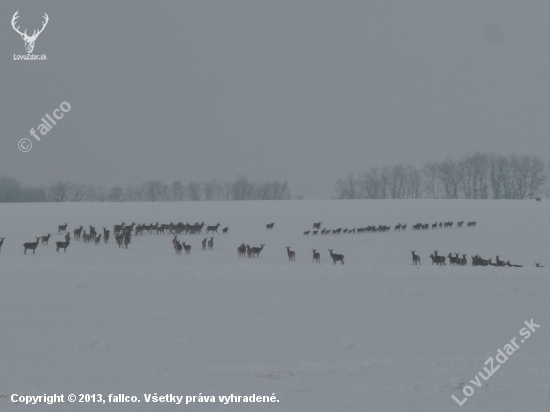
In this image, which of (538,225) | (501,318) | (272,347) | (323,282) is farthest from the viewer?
(538,225)

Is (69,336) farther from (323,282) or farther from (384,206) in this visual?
(384,206)

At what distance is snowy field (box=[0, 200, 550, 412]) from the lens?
30.3 ft

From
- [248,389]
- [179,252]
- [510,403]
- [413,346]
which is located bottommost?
[510,403]

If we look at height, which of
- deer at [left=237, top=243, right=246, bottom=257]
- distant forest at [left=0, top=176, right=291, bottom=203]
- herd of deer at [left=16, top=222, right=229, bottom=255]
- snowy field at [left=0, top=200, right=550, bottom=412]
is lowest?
Result: snowy field at [left=0, top=200, right=550, bottom=412]

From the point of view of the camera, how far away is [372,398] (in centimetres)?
902

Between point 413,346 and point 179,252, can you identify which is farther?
point 179,252

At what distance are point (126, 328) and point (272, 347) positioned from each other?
3.60m

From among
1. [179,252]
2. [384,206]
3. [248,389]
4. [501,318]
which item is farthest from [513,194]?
[248,389]
